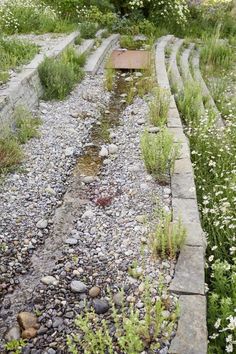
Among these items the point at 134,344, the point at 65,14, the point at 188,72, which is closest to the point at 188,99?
the point at 188,72

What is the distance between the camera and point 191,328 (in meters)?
2.76

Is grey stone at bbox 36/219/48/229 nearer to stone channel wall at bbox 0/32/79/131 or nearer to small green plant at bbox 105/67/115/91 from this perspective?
stone channel wall at bbox 0/32/79/131

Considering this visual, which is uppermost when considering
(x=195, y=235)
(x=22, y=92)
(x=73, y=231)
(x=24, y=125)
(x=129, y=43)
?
(x=129, y=43)

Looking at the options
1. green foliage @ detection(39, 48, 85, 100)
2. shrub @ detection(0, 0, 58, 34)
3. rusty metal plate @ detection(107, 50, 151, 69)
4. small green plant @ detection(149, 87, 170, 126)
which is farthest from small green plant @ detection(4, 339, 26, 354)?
shrub @ detection(0, 0, 58, 34)

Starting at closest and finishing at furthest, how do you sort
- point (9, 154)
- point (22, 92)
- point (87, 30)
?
1. point (9, 154)
2. point (22, 92)
3. point (87, 30)

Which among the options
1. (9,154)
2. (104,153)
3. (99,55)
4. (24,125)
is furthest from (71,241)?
(99,55)

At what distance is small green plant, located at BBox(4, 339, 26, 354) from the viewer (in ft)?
9.32

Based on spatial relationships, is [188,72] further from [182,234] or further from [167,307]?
[167,307]

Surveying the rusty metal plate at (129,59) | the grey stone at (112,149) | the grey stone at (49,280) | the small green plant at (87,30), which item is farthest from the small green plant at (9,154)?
the small green plant at (87,30)

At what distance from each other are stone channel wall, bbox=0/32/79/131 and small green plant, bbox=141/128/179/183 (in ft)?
6.37

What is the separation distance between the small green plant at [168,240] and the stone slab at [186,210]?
30 cm

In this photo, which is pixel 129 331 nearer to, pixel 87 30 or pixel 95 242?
pixel 95 242

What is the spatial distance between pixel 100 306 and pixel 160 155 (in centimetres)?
204

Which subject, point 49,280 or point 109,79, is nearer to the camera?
point 49,280
